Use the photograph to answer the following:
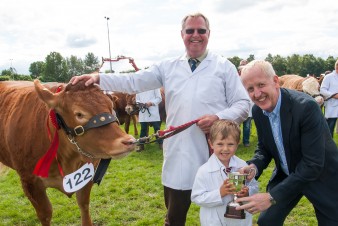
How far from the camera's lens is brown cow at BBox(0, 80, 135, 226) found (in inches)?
115

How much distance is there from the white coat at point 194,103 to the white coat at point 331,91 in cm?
551

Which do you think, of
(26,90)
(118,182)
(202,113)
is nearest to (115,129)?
(202,113)

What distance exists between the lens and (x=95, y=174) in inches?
130

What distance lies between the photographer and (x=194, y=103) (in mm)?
2945

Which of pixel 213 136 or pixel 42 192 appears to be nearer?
pixel 213 136

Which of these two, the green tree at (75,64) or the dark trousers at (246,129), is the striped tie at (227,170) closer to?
the dark trousers at (246,129)

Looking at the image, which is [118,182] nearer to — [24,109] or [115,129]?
[24,109]

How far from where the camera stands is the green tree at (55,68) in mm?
78250

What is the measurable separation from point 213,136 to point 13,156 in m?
2.32

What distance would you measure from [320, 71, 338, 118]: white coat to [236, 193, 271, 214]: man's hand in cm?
611

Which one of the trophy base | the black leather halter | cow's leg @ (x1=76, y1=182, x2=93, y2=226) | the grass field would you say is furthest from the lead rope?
the grass field

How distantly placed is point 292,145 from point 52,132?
7.09 ft

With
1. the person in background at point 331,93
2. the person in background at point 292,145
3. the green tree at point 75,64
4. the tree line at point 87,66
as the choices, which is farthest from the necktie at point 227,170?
the green tree at point 75,64

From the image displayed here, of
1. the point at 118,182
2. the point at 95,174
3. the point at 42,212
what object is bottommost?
the point at 118,182
